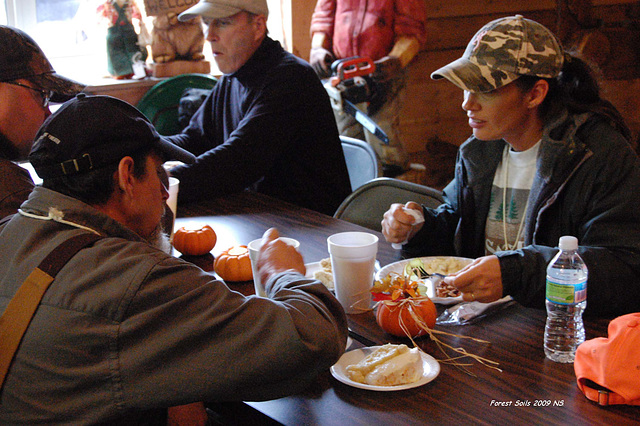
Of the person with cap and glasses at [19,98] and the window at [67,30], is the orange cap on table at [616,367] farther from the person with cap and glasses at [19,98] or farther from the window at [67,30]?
the window at [67,30]

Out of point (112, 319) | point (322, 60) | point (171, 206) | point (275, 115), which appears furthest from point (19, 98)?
point (322, 60)

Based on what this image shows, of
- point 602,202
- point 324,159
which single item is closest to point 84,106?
point 602,202

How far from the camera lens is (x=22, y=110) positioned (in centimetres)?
180

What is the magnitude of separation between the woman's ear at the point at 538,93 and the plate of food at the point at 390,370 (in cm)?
90

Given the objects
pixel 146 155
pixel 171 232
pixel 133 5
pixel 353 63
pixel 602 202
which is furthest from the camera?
pixel 353 63

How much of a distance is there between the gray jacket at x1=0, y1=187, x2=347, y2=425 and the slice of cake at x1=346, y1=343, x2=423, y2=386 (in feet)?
0.60

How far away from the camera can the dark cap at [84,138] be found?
3.59 feet

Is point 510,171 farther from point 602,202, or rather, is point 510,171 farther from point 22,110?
point 22,110

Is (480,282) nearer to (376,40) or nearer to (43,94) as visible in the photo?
(43,94)

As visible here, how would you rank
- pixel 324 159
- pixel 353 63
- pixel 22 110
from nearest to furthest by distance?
pixel 22 110, pixel 324 159, pixel 353 63

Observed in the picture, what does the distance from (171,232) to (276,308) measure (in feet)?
3.17

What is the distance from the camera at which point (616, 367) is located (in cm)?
111

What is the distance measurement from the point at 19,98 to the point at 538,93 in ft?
4.90

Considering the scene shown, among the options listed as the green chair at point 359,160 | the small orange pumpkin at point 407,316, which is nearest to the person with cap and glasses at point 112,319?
the small orange pumpkin at point 407,316
